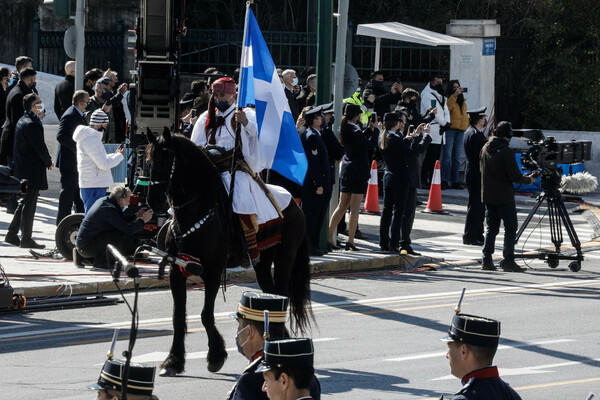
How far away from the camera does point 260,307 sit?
7051 mm

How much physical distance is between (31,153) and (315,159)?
419 centimetres

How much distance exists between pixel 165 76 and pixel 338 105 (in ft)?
11.7

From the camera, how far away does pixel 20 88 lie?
782 inches

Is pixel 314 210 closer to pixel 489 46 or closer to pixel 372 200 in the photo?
pixel 372 200

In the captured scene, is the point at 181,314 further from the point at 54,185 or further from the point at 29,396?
the point at 54,185

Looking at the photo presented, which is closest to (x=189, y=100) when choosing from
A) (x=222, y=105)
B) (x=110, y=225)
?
(x=110, y=225)

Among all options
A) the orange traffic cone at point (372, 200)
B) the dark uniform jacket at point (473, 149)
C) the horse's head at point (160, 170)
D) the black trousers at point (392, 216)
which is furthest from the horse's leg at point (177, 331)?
the orange traffic cone at point (372, 200)

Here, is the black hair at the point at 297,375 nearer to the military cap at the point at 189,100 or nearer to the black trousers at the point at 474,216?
the military cap at the point at 189,100

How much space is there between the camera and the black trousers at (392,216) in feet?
58.3

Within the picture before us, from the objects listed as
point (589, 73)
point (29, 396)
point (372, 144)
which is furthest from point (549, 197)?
point (589, 73)

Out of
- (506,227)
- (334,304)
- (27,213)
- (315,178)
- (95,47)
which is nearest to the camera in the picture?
(334,304)

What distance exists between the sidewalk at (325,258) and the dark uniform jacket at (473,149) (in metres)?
1.11

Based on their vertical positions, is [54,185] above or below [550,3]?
below

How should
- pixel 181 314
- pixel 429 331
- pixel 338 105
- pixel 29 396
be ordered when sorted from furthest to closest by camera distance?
pixel 338 105
pixel 429 331
pixel 181 314
pixel 29 396
